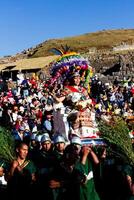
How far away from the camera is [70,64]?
1091cm

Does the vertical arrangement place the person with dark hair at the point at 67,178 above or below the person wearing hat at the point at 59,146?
below

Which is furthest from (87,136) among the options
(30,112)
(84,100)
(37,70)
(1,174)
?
(37,70)

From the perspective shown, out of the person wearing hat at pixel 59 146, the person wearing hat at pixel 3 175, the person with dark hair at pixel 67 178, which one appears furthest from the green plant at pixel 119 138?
the person wearing hat at pixel 3 175

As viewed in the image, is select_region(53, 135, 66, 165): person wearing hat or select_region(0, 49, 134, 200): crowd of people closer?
select_region(0, 49, 134, 200): crowd of people

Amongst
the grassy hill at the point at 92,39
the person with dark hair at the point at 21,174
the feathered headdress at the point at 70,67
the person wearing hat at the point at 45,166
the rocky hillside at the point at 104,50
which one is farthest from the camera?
the grassy hill at the point at 92,39

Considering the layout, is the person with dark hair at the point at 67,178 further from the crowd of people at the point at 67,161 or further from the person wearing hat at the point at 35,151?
the person wearing hat at the point at 35,151

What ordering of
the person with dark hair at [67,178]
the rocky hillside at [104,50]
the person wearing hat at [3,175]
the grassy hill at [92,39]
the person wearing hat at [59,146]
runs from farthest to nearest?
the grassy hill at [92,39] → the rocky hillside at [104,50] → the person wearing hat at [3,175] → the person wearing hat at [59,146] → the person with dark hair at [67,178]

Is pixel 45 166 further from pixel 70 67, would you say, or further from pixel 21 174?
pixel 70 67

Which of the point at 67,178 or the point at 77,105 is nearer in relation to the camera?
the point at 67,178

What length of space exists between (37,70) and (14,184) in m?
43.1

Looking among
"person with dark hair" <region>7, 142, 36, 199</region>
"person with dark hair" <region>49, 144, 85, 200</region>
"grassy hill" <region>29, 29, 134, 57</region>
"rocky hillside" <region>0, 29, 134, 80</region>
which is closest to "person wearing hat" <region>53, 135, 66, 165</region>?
"person with dark hair" <region>7, 142, 36, 199</region>

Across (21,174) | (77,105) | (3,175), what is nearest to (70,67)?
(77,105)

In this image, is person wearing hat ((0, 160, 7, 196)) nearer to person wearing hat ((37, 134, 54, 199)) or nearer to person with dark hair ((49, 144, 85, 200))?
person wearing hat ((37, 134, 54, 199))

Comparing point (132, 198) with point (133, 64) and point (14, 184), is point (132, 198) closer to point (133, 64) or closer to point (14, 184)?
point (14, 184)
